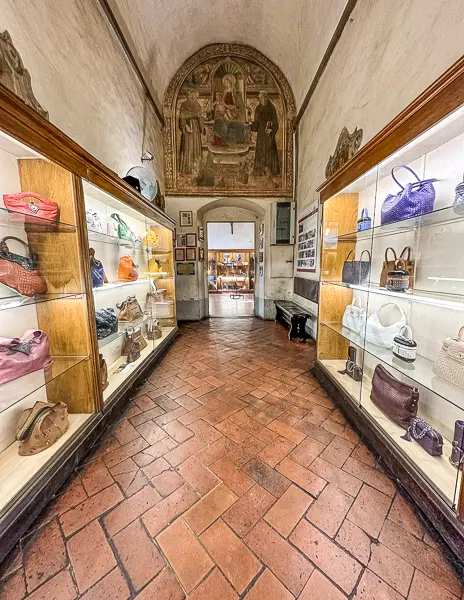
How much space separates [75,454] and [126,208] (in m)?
2.21

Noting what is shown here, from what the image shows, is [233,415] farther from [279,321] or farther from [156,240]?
[279,321]

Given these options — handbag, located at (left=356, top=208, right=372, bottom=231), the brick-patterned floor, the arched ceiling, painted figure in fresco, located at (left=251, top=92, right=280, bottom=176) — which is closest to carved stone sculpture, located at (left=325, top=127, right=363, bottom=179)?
handbag, located at (left=356, top=208, right=372, bottom=231)

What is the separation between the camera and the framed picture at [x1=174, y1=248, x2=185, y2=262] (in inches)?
205

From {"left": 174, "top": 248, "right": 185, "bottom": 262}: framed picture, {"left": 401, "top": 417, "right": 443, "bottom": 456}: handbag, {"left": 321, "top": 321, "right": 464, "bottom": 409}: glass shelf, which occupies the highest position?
{"left": 174, "top": 248, "right": 185, "bottom": 262}: framed picture

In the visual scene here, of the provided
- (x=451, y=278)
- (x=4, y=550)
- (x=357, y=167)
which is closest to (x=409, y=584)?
(x=451, y=278)

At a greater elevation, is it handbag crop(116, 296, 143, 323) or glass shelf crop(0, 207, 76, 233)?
glass shelf crop(0, 207, 76, 233)

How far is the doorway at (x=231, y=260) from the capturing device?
36.1 ft

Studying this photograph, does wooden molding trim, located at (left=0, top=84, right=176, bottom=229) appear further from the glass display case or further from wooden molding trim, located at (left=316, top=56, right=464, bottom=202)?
the glass display case

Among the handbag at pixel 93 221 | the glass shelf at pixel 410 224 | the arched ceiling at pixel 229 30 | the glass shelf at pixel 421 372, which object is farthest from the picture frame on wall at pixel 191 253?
the glass shelf at pixel 421 372

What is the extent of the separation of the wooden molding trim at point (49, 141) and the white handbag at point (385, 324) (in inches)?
94.1

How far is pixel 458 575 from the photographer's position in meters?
0.93

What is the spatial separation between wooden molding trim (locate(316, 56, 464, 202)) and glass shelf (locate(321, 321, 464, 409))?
135cm

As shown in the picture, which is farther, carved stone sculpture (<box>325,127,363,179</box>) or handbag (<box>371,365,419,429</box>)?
carved stone sculpture (<box>325,127,363,179</box>)

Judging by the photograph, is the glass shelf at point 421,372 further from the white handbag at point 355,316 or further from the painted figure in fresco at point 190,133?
the painted figure in fresco at point 190,133
